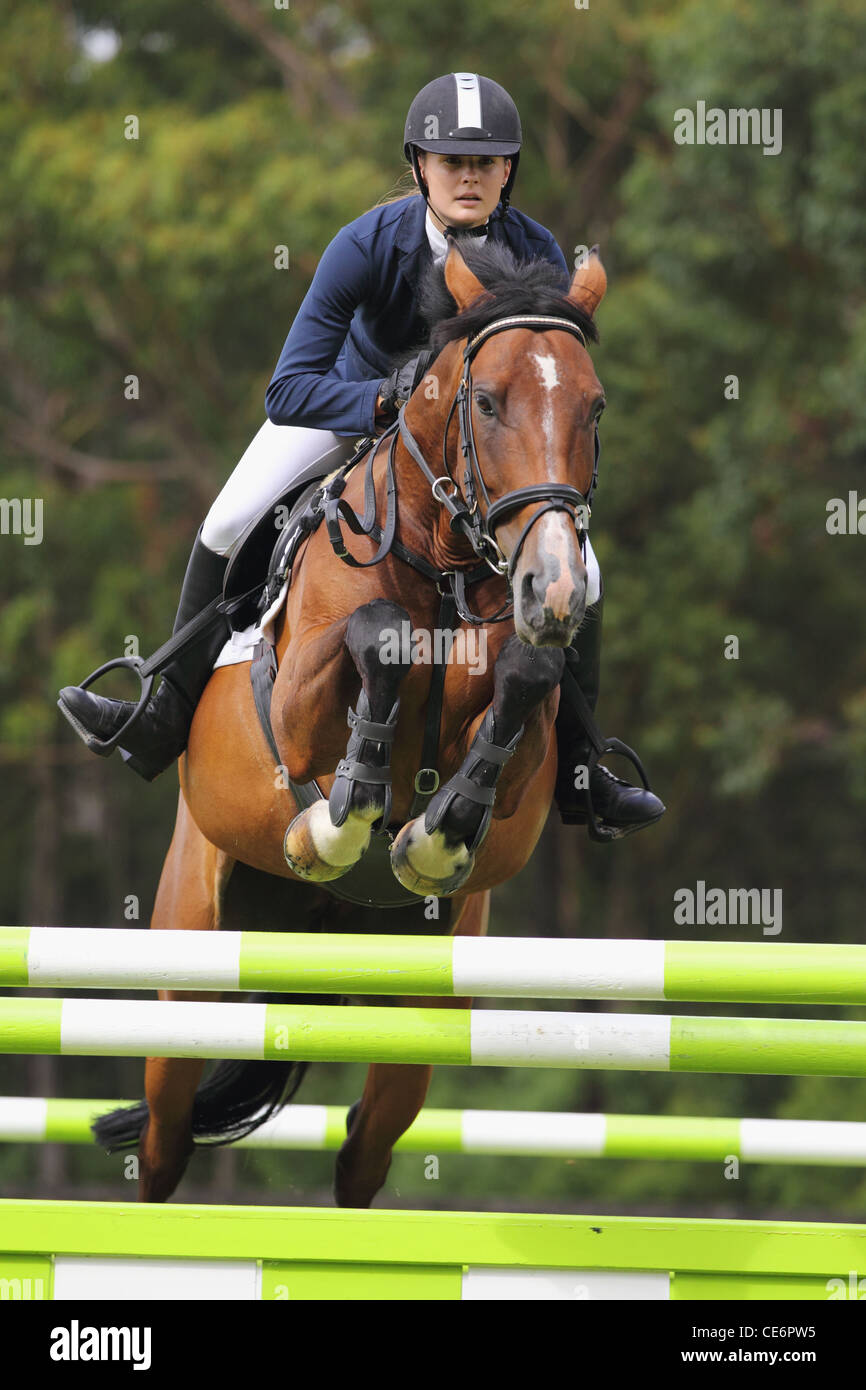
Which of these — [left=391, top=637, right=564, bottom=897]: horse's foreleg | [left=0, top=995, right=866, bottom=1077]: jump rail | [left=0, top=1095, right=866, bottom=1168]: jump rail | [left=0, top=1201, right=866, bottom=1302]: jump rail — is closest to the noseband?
[left=391, top=637, right=564, bottom=897]: horse's foreleg

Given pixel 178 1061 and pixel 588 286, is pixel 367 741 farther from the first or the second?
pixel 178 1061

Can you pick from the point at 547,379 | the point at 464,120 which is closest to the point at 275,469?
the point at 464,120

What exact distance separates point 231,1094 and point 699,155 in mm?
8988

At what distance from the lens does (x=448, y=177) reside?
3645mm

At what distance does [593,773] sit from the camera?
415cm

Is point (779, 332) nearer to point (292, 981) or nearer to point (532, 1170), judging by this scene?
point (532, 1170)

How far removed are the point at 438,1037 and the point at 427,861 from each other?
17.4 inches

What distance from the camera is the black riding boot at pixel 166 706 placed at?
4207mm

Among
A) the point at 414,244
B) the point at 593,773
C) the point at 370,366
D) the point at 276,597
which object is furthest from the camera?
the point at 593,773

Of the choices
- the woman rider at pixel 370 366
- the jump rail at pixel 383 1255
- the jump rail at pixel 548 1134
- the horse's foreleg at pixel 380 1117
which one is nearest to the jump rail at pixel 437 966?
the jump rail at pixel 383 1255

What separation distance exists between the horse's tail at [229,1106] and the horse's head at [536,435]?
7.05 feet

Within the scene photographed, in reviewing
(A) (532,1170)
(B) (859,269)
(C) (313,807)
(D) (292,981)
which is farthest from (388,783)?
(A) (532,1170)

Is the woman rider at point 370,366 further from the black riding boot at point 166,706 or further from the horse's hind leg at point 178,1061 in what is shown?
the horse's hind leg at point 178,1061

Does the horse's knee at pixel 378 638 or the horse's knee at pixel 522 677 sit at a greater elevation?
the horse's knee at pixel 378 638
